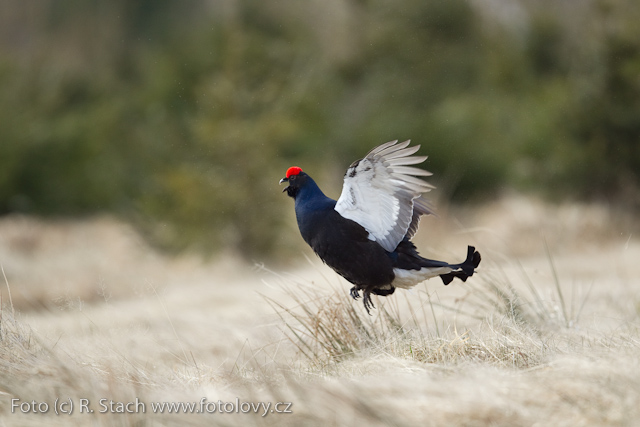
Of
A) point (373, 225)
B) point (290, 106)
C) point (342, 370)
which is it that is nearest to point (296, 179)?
point (373, 225)

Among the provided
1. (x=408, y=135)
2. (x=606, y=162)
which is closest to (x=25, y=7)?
(x=408, y=135)

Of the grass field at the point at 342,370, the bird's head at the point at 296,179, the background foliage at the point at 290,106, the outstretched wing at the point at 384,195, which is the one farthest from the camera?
the background foliage at the point at 290,106

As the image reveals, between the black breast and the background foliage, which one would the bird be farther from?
the background foliage

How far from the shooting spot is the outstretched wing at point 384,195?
3836 mm

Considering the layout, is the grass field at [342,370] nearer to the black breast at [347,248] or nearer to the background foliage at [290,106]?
the black breast at [347,248]

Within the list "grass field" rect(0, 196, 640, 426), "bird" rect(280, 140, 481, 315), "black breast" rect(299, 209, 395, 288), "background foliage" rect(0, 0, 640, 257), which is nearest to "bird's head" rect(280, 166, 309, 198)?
"bird" rect(280, 140, 481, 315)

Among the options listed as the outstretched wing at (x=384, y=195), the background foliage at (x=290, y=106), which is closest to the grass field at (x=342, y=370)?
the outstretched wing at (x=384, y=195)

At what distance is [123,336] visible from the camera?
4.10 m

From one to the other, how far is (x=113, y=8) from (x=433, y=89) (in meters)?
20.1

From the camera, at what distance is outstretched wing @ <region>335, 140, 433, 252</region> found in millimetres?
3836

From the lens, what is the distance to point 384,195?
3.96 m

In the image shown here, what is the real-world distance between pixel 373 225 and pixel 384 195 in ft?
0.60

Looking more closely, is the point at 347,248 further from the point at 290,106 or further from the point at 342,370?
the point at 290,106

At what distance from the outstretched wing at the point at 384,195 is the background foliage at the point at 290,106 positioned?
29.3ft
